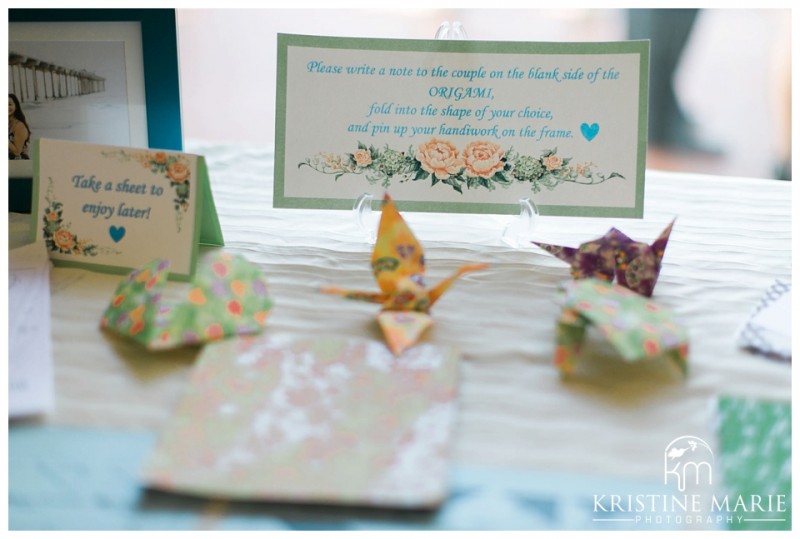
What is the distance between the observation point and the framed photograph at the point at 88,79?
1.27 meters

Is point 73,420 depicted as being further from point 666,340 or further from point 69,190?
point 666,340

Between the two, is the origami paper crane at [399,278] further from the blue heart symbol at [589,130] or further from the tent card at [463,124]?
the blue heart symbol at [589,130]

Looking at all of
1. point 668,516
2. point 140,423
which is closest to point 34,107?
point 140,423

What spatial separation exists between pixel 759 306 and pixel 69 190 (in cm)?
92

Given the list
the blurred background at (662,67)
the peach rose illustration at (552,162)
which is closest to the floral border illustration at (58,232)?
the peach rose illustration at (552,162)

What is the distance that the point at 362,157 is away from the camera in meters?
1.22

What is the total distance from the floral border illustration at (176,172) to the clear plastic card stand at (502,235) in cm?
26

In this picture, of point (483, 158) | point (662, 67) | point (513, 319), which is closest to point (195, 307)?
point (513, 319)

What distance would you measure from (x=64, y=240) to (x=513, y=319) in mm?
621

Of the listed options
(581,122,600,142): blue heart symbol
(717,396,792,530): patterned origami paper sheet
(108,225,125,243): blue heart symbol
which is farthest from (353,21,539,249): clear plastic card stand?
(717,396,792,530): patterned origami paper sheet

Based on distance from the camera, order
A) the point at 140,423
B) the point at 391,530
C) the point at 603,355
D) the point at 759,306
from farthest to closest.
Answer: the point at 759,306 < the point at 603,355 < the point at 140,423 < the point at 391,530

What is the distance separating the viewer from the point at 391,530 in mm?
693

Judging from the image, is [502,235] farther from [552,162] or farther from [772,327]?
[772,327]

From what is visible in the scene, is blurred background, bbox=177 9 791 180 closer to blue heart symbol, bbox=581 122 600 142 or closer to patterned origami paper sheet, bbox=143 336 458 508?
blue heart symbol, bbox=581 122 600 142
